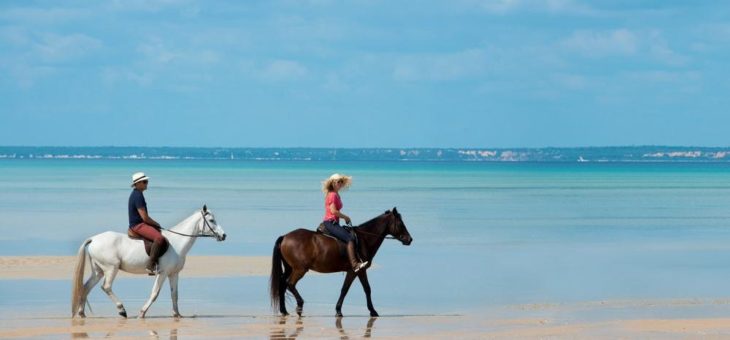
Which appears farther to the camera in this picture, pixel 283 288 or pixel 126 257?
pixel 283 288

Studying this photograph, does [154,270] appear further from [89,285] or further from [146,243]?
[89,285]

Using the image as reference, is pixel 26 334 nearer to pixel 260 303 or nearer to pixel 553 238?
pixel 260 303

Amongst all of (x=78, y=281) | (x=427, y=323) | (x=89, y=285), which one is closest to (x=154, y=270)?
(x=89, y=285)

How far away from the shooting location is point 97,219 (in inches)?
1502

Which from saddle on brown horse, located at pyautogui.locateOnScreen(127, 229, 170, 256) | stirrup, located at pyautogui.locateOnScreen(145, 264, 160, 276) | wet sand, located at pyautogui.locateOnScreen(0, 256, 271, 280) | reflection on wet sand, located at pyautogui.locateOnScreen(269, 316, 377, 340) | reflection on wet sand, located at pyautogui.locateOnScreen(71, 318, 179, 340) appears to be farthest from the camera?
wet sand, located at pyautogui.locateOnScreen(0, 256, 271, 280)

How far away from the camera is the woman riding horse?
54.1ft

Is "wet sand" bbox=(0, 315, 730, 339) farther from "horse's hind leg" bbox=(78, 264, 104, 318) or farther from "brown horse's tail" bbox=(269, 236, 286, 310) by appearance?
"brown horse's tail" bbox=(269, 236, 286, 310)

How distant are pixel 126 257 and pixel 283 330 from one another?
Answer: 224cm

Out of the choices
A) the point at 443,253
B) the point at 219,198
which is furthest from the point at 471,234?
the point at 219,198

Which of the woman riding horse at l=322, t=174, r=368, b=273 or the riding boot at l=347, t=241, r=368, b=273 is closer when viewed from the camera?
the woman riding horse at l=322, t=174, r=368, b=273

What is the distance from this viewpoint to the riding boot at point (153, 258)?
15.7m

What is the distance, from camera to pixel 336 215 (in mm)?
16516

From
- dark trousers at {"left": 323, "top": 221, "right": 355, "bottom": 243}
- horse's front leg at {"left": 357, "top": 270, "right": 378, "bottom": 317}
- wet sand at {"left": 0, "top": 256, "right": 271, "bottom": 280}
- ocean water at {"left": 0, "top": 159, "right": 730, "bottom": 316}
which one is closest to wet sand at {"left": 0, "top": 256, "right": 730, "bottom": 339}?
horse's front leg at {"left": 357, "top": 270, "right": 378, "bottom": 317}

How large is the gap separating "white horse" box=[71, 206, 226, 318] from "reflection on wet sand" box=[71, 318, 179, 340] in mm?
299
